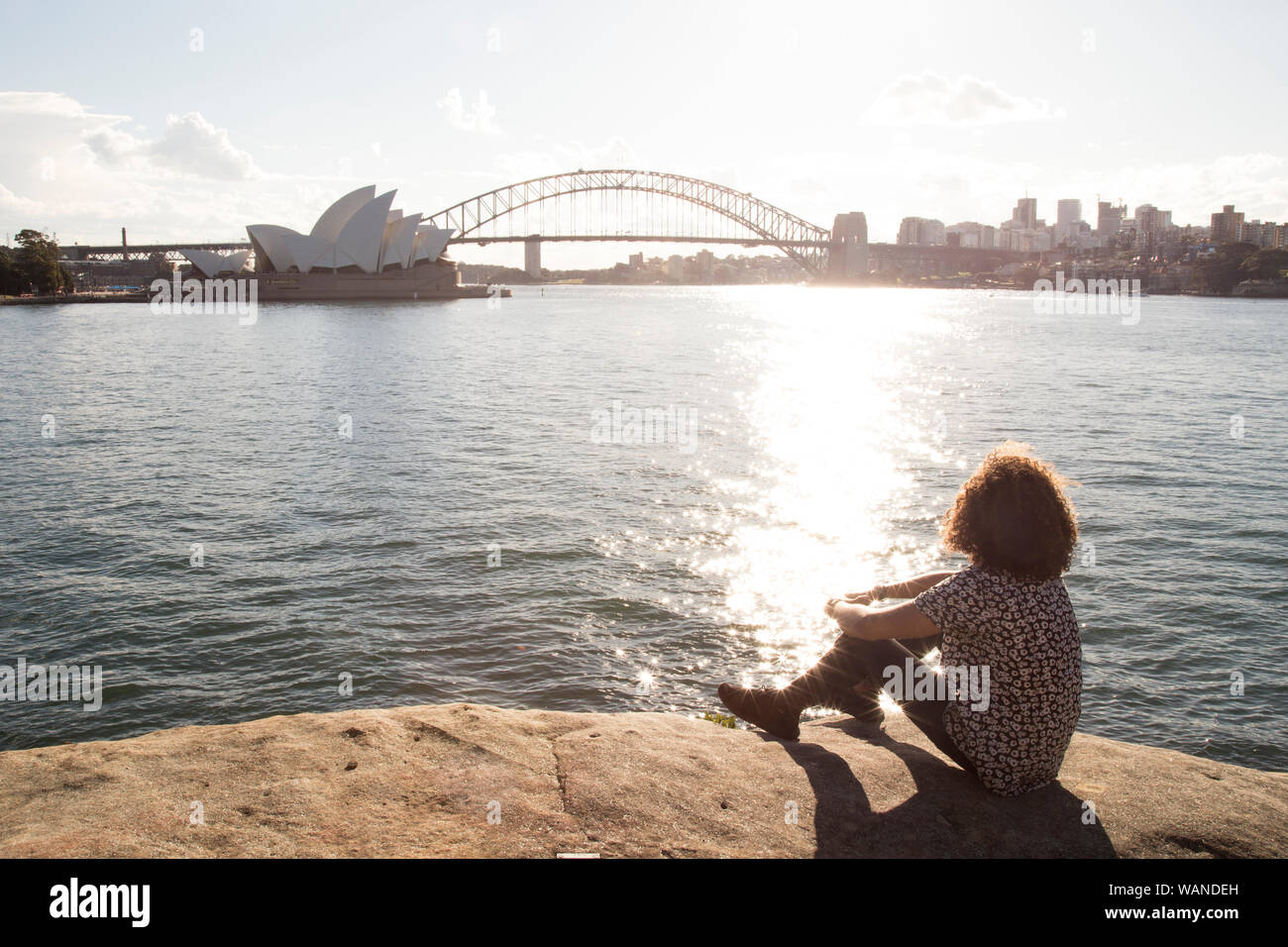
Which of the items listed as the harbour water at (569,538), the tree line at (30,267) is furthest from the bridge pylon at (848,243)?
the harbour water at (569,538)

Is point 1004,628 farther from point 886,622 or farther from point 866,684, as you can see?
point 866,684

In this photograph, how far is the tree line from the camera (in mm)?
80625

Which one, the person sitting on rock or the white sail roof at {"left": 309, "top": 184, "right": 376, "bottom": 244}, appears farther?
the white sail roof at {"left": 309, "top": 184, "right": 376, "bottom": 244}

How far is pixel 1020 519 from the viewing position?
302cm

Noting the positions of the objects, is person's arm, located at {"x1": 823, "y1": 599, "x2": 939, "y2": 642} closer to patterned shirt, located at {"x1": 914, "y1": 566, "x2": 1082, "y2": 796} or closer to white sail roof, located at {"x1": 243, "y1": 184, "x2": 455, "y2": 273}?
patterned shirt, located at {"x1": 914, "y1": 566, "x2": 1082, "y2": 796}

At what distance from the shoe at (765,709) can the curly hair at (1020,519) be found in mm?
1323

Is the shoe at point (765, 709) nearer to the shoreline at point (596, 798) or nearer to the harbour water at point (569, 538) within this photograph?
the shoreline at point (596, 798)

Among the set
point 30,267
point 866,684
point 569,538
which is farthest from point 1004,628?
point 30,267

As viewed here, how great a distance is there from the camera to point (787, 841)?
3088 mm

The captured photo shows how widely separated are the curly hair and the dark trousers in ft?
1.78

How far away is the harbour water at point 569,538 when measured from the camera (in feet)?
21.4

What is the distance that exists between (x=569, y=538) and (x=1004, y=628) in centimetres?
711

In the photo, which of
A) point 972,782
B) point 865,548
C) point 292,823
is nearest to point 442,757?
point 292,823

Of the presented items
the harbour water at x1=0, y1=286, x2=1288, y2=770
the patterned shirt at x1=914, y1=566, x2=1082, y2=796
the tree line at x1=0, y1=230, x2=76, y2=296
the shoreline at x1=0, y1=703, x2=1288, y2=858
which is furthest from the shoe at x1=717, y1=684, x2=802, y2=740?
the tree line at x1=0, y1=230, x2=76, y2=296
